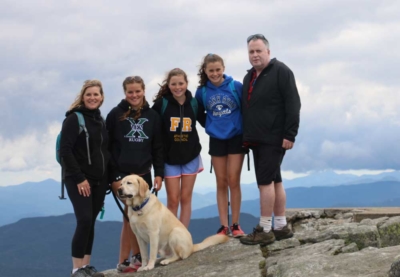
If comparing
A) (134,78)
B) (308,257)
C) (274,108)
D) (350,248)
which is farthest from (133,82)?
(350,248)

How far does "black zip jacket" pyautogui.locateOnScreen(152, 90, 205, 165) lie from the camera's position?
29.8ft

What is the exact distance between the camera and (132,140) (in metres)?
8.62

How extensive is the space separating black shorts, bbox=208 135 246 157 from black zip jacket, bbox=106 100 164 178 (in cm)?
108

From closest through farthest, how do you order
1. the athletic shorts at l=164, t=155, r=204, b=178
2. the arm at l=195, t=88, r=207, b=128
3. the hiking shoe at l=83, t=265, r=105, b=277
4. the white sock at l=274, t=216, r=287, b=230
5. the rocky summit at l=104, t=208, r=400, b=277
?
1. the rocky summit at l=104, t=208, r=400, b=277
2. the hiking shoe at l=83, t=265, r=105, b=277
3. the white sock at l=274, t=216, r=287, b=230
4. the athletic shorts at l=164, t=155, r=204, b=178
5. the arm at l=195, t=88, r=207, b=128

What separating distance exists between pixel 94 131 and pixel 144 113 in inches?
42.7

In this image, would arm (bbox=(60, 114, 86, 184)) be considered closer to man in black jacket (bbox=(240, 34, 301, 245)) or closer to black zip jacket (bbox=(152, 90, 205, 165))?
black zip jacket (bbox=(152, 90, 205, 165))

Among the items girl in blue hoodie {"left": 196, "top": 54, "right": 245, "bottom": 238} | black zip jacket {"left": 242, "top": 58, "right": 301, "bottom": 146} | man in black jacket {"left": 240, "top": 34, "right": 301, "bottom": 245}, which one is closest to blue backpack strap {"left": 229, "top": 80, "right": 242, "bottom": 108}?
girl in blue hoodie {"left": 196, "top": 54, "right": 245, "bottom": 238}

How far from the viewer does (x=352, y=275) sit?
5895mm

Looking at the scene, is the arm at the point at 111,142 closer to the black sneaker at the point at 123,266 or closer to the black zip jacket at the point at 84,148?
the black zip jacket at the point at 84,148

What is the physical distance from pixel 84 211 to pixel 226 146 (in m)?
2.88

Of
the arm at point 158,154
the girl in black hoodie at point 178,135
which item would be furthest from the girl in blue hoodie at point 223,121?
the arm at point 158,154

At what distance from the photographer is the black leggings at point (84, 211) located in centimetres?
800

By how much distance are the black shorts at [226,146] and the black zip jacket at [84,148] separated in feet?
6.71

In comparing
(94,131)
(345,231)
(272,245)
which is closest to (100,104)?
(94,131)
